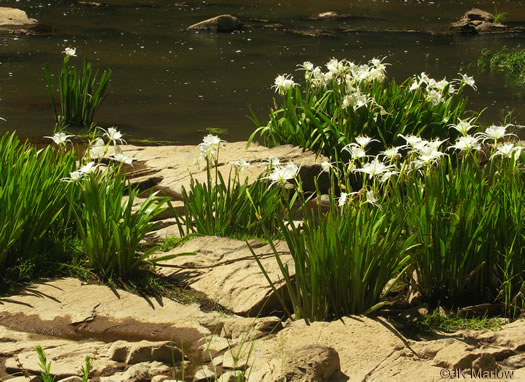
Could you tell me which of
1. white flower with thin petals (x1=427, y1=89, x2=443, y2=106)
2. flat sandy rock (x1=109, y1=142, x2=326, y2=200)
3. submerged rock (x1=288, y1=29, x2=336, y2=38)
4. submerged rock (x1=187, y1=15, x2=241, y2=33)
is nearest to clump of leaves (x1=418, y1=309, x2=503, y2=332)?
flat sandy rock (x1=109, y1=142, x2=326, y2=200)

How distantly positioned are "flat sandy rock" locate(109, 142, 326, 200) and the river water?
4.47 ft

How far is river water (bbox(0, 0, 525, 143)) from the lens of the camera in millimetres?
9977

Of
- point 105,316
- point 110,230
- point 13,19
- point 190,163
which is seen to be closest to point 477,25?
point 13,19

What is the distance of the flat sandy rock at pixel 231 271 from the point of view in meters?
4.19

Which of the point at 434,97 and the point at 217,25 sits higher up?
the point at 217,25

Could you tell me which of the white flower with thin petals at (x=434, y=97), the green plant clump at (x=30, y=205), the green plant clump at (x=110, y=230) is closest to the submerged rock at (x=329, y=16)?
the white flower with thin petals at (x=434, y=97)

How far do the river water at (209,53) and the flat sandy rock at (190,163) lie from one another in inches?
53.6

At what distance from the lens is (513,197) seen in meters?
4.25

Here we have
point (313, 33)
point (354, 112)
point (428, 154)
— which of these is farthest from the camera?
point (313, 33)

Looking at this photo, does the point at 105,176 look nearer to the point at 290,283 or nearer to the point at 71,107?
the point at 290,283

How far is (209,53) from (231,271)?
10.0 meters

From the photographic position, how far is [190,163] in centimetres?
705

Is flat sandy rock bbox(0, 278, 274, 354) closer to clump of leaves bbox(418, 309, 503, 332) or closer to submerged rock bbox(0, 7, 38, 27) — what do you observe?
clump of leaves bbox(418, 309, 503, 332)

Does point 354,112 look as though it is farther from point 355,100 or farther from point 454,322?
point 454,322
